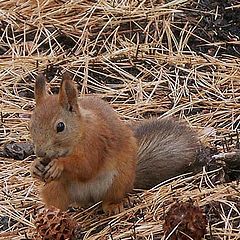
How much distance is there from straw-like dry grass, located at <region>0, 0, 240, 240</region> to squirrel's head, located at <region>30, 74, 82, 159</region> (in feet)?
1.38

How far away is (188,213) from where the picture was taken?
334 cm

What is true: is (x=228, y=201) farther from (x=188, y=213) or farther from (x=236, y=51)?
(x=236, y=51)

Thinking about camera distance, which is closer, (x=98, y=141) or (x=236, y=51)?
(x=98, y=141)

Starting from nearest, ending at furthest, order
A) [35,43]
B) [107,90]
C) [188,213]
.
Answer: [188,213] < [107,90] < [35,43]

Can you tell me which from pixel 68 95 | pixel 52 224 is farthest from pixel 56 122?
pixel 52 224

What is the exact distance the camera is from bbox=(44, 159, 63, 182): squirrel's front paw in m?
3.58

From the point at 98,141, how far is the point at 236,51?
184 cm

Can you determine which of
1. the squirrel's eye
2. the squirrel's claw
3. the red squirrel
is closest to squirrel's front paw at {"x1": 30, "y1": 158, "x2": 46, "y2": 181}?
the red squirrel

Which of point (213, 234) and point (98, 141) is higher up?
point (98, 141)

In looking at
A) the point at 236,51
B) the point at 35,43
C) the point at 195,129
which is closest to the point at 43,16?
the point at 35,43

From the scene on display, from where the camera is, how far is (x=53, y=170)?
3.61 meters

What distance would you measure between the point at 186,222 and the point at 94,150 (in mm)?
599

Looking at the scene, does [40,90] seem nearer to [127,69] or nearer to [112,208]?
[112,208]

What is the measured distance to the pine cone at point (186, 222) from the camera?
3328 millimetres
